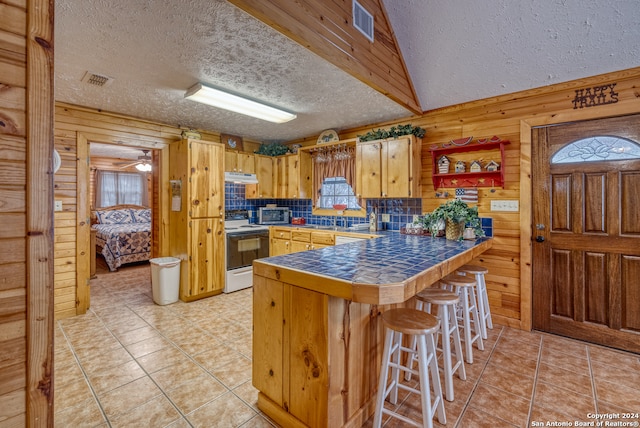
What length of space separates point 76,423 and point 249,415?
1.02m

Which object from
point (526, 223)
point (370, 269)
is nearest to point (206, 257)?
point (370, 269)

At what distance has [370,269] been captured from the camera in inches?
65.9

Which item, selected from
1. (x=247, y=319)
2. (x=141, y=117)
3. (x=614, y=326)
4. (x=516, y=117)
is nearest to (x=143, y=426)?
(x=247, y=319)

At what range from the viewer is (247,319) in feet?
10.8

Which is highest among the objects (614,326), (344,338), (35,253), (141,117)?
(141,117)

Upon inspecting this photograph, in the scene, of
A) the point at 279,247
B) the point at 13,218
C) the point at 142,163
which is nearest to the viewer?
the point at 13,218

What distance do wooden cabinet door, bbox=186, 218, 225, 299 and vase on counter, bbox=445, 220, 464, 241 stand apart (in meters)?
3.01

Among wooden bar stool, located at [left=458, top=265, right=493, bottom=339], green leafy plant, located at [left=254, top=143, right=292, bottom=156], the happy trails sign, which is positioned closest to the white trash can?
green leafy plant, located at [left=254, top=143, right=292, bottom=156]

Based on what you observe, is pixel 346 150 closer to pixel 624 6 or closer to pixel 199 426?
pixel 624 6

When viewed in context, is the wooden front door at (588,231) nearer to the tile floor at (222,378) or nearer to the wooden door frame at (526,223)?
the wooden door frame at (526,223)

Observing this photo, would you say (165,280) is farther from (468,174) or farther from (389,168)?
(468,174)

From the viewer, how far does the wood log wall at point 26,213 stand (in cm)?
88

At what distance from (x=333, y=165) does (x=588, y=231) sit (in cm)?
312

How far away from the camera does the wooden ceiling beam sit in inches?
69.1
